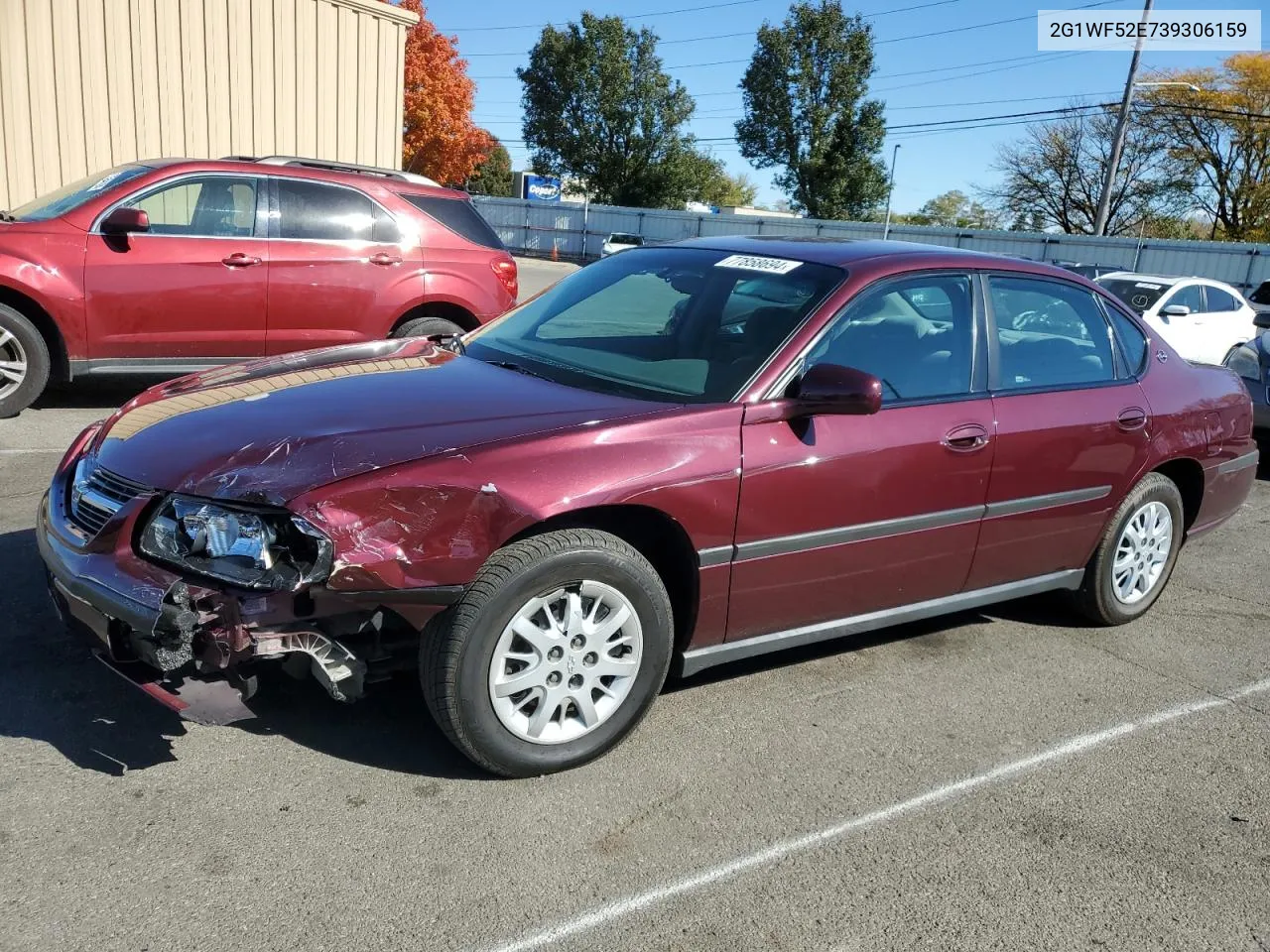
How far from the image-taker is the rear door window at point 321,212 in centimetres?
786

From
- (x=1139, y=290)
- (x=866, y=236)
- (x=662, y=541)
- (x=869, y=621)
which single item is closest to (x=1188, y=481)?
(x=869, y=621)

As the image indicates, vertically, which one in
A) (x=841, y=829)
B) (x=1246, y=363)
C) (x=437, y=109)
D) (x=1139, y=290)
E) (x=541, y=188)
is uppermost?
(x=437, y=109)

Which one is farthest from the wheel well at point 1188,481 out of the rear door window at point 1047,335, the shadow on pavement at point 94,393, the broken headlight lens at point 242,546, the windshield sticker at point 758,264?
the shadow on pavement at point 94,393

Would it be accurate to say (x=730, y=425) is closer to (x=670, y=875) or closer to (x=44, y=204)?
(x=670, y=875)

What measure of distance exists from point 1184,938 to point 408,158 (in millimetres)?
49265

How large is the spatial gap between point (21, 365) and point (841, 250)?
18.6 feet

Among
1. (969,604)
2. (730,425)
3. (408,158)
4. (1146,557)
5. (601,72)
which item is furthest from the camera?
(601,72)

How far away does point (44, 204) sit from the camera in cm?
762

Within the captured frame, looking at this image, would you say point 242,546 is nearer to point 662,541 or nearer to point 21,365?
point 662,541

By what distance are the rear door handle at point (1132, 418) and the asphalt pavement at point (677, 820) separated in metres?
1.09

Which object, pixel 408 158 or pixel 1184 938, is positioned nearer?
pixel 1184 938

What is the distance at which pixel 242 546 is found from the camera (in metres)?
2.86

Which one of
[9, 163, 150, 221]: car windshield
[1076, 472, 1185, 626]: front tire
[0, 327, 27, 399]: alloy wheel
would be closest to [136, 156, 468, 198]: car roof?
[9, 163, 150, 221]: car windshield

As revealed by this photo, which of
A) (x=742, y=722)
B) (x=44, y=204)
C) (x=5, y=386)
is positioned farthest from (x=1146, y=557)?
(x=44, y=204)
